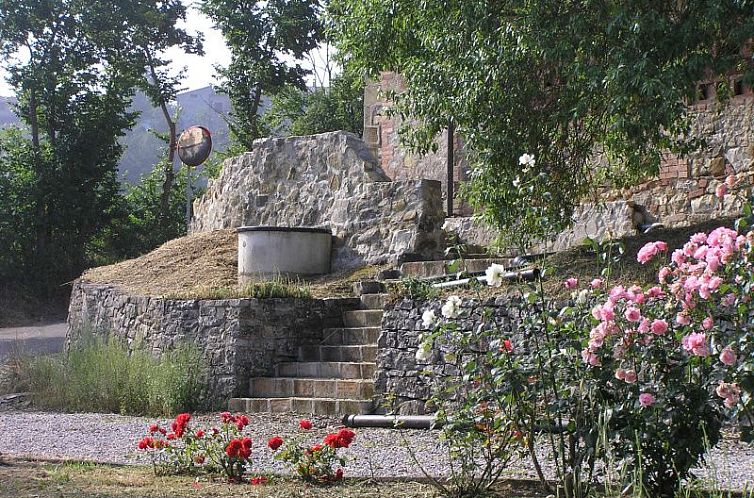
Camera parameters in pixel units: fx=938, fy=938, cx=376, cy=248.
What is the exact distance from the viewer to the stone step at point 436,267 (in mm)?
10867

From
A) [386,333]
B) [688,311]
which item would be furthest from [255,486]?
[386,333]

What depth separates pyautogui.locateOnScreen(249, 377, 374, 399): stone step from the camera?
9320 millimetres

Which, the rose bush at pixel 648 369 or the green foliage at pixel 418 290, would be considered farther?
Result: the green foliage at pixel 418 290

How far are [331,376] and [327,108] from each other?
1770 cm

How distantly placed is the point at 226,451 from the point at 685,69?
5.35m

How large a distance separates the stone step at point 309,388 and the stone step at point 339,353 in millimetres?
477

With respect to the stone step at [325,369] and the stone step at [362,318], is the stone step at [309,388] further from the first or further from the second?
the stone step at [362,318]

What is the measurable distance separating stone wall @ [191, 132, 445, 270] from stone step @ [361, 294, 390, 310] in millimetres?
1439

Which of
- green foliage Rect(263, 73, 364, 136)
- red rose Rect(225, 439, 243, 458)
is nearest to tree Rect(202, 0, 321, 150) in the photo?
green foliage Rect(263, 73, 364, 136)

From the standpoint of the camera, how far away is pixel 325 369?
9969mm

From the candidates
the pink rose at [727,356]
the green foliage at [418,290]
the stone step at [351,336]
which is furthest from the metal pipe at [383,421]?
the pink rose at [727,356]

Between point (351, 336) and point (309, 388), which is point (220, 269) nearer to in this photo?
point (351, 336)

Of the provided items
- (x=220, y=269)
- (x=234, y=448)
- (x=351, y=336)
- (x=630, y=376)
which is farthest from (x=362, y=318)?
(x=630, y=376)

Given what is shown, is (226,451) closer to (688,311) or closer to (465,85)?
(688,311)
